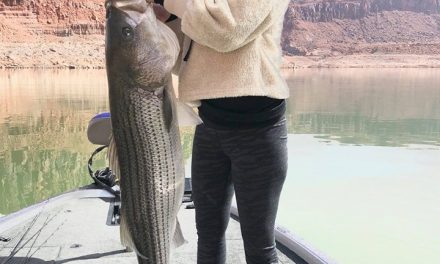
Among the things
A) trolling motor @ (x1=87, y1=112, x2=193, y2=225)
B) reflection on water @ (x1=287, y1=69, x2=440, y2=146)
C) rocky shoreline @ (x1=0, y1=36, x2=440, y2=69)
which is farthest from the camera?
rocky shoreline @ (x1=0, y1=36, x2=440, y2=69)

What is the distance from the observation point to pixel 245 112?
6.43 feet

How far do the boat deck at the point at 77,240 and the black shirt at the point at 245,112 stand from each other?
1669 mm

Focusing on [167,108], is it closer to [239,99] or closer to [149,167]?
[149,167]

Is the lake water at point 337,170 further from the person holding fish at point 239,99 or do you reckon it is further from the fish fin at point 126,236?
the fish fin at point 126,236

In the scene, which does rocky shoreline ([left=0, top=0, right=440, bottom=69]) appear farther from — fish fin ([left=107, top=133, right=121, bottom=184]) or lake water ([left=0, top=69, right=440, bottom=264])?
fish fin ([left=107, top=133, right=121, bottom=184])

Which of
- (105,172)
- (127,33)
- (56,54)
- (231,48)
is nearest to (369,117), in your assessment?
(105,172)

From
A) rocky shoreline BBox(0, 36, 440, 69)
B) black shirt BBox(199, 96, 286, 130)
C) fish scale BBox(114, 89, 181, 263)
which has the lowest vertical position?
fish scale BBox(114, 89, 181, 263)

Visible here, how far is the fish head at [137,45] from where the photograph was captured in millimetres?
1560

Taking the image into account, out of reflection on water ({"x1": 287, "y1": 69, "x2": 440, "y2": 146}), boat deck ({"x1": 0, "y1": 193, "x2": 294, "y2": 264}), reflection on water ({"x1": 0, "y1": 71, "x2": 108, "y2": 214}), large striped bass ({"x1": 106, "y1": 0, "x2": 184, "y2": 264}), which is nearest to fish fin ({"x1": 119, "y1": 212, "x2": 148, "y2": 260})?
large striped bass ({"x1": 106, "y1": 0, "x2": 184, "y2": 264})

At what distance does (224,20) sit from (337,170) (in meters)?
9.86

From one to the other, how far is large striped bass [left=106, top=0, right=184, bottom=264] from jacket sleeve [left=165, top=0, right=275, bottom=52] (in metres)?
0.12

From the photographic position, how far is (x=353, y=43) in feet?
359

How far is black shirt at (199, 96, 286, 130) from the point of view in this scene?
6.42ft

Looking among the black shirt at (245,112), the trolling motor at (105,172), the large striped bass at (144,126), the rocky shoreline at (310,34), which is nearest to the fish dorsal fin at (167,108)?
the large striped bass at (144,126)
